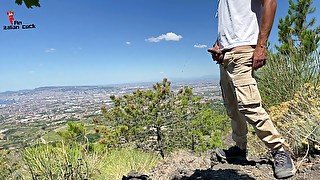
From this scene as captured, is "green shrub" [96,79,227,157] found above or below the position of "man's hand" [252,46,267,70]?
below

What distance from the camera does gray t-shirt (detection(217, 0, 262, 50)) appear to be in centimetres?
242

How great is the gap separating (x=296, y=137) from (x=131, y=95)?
13615 millimetres

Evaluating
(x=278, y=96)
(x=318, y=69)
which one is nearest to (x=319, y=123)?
(x=318, y=69)

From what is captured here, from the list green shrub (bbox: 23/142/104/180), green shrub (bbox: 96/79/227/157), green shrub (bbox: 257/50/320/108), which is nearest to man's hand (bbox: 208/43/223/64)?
green shrub (bbox: 23/142/104/180)

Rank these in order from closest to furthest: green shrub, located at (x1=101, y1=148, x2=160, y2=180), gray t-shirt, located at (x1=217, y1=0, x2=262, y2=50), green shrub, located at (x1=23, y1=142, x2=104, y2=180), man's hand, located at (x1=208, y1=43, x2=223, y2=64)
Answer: gray t-shirt, located at (x1=217, y1=0, x2=262, y2=50), man's hand, located at (x1=208, y1=43, x2=223, y2=64), green shrub, located at (x1=23, y1=142, x2=104, y2=180), green shrub, located at (x1=101, y1=148, x2=160, y2=180)

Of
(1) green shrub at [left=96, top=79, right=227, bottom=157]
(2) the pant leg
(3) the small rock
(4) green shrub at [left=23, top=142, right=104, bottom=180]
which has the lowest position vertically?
(1) green shrub at [left=96, top=79, right=227, bottom=157]

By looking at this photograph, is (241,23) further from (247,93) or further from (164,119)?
(164,119)

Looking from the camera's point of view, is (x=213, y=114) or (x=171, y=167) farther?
(x=213, y=114)

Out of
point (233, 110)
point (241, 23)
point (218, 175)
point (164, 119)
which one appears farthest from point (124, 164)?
point (164, 119)

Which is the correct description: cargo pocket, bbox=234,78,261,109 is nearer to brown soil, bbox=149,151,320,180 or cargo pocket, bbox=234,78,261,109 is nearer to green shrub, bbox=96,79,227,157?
brown soil, bbox=149,151,320,180

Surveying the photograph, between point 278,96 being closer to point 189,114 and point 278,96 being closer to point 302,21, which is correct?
point 302,21

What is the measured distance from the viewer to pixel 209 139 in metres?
18.8

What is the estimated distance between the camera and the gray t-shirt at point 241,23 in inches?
95.2

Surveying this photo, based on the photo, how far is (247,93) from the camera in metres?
2.34
